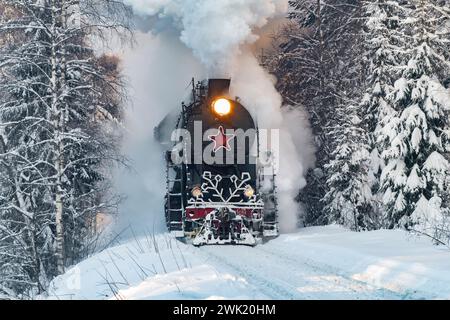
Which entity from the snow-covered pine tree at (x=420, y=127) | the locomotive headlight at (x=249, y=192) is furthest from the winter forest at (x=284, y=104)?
the locomotive headlight at (x=249, y=192)

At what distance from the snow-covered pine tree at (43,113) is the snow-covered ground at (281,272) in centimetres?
238

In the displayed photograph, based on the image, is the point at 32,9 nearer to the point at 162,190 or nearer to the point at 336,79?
the point at 162,190

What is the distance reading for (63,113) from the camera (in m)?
14.1

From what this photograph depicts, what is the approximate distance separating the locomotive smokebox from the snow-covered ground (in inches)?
172

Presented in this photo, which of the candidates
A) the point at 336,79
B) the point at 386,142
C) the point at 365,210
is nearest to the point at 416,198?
the point at 386,142

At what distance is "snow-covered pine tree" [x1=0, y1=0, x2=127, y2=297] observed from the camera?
45.0 feet

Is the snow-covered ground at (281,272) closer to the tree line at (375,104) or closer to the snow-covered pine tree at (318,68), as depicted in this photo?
the tree line at (375,104)

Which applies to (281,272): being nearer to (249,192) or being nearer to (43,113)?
(249,192)

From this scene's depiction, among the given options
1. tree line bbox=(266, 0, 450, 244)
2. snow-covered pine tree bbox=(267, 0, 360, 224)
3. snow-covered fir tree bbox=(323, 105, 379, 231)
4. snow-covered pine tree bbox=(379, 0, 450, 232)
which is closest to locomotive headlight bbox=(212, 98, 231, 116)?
tree line bbox=(266, 0, 450, 244)

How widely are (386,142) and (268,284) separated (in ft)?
42.4

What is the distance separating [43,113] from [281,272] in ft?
28.2

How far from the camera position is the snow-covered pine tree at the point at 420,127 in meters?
Result: 19.0

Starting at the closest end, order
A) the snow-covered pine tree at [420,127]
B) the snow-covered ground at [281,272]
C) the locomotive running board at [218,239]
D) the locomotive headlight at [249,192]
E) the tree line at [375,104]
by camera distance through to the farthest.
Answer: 1. the snow-covered ground at [281,272]
2. the locomotive running board at [218,239]
3. the locomotive headlight at [249,192]
4. the snow-covered pine tree at [420,127]
5. the tree line at [375,104]

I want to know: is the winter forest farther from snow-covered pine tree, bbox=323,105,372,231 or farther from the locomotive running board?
the locomotive running board
